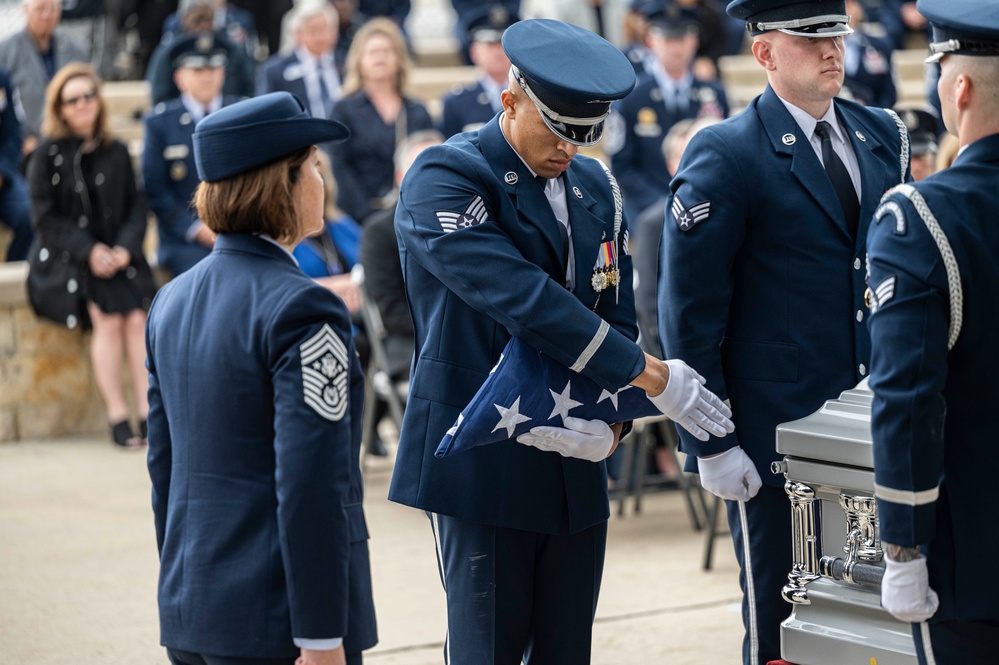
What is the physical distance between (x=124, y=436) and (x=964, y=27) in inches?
223

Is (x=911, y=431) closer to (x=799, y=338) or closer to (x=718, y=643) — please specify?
(x=799, y=338)

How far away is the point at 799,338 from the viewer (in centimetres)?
315

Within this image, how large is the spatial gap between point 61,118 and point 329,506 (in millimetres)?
5330

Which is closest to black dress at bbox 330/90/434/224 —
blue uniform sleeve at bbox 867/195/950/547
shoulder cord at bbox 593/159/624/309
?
shoulder cord at bbox 593/159/624/309

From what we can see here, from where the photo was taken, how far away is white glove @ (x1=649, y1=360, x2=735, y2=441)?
286 cm

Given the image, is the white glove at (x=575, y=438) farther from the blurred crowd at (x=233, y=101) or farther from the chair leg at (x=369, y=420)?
the chair leg at (x=369, y=420)

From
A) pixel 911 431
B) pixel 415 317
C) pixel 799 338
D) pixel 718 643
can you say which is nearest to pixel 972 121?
pixel 911 431

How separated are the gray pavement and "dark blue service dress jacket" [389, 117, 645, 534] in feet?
5.39

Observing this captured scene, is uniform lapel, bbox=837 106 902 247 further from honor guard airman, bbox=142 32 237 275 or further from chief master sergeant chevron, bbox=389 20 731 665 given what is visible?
honor guard airman, bbox=142 32 237 275

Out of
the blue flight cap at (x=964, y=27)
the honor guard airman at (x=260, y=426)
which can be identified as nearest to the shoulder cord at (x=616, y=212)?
the honor guard airman at (x=260, y=426)

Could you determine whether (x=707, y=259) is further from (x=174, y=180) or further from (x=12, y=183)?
(x=12, y=183)

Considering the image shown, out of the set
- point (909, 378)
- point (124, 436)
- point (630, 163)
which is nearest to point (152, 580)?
point (124, 436)

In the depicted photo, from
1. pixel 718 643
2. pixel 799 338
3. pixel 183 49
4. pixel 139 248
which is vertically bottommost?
pixel 718 643

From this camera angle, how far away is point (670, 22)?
8.76 m
